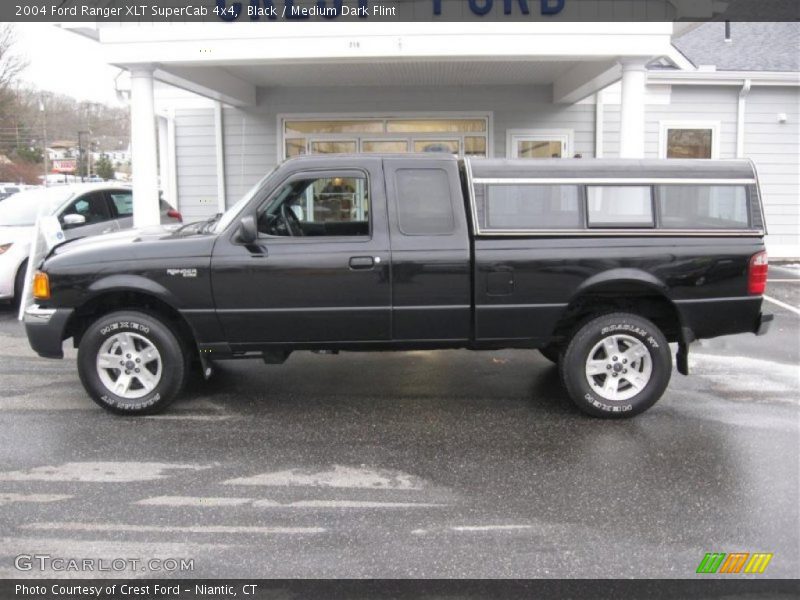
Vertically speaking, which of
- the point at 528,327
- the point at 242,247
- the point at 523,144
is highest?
the point at 523,144

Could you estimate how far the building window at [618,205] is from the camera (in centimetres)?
529

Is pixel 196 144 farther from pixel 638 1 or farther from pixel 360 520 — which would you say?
pixel 360 520

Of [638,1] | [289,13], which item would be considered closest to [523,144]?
[638,1]

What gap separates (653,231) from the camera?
5277mm

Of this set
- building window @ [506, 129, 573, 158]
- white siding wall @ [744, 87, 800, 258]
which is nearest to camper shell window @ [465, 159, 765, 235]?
building window @ [506, 129, 573, 158]

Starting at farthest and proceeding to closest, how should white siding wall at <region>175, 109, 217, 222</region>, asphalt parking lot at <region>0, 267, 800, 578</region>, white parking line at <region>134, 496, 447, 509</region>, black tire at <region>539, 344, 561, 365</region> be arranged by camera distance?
white siding wall at <region>175, 109, 217, 222</region> < black tire at <region>539, 344, 561, 365</region> < white parking line at <region>134, 496, 447, 509</region> < asphalt parking lot at <region>0, 267, 800, 578</region>

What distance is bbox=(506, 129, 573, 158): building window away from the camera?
13367 millimetres

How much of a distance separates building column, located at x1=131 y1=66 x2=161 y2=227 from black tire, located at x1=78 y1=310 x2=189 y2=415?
4752 millimetres

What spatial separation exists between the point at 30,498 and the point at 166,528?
3.09 feet

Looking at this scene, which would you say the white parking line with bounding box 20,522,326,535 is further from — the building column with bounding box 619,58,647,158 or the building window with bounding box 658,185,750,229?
the building column with bounding box 619,58,647,158

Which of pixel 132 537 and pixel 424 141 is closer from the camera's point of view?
pixel 132 537

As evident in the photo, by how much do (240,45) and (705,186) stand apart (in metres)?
6.40
